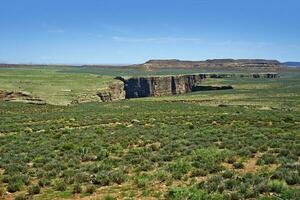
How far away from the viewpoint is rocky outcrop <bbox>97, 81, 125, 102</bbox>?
87812mm

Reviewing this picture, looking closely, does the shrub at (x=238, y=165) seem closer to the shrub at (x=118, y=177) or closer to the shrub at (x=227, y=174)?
the shrub at (x=227, y=174)

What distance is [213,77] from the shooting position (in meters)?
140

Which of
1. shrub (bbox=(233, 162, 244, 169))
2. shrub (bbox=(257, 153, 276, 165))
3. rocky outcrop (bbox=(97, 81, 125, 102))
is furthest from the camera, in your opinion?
rocky outcrop (bbox=(97, 81, 125, 102))

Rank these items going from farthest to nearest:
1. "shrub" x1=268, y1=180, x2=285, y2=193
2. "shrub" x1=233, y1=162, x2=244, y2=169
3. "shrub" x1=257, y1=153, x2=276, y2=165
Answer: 1. "shrub" x1=257, y1=153, x2=276, y2=165
2. "shrub" x1=233, y1=162, x2=244, y2=169
3. "shrub" x1=268, y1=180, x2=285, y2=193

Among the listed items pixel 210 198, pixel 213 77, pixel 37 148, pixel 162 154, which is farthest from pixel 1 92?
pixel 213 77

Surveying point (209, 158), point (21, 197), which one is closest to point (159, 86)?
point (209, 158)

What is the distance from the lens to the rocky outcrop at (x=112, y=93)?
8781 cm

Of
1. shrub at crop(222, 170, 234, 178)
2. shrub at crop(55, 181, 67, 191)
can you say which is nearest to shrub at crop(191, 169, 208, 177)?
shrub at crop(222, 170, 234, 178)

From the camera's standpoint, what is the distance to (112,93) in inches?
3733

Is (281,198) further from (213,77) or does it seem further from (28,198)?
(213,77)

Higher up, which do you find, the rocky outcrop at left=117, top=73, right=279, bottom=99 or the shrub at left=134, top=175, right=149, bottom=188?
the shrub at left=134, top=175, right=149, bottom=188

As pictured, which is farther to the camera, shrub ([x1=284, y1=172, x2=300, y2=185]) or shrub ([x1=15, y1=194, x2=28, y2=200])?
shrub ([x1=284, y1=172, x2=300, y2=185])

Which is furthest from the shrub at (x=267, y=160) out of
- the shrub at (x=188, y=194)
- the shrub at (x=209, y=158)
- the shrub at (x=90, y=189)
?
the shrub at (x=90, y=189)

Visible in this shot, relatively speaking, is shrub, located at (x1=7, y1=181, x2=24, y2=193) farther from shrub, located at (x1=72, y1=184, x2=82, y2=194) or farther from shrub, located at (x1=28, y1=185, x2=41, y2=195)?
shrub, located at (x1=72, y1=184, x2=82, y2=194)
